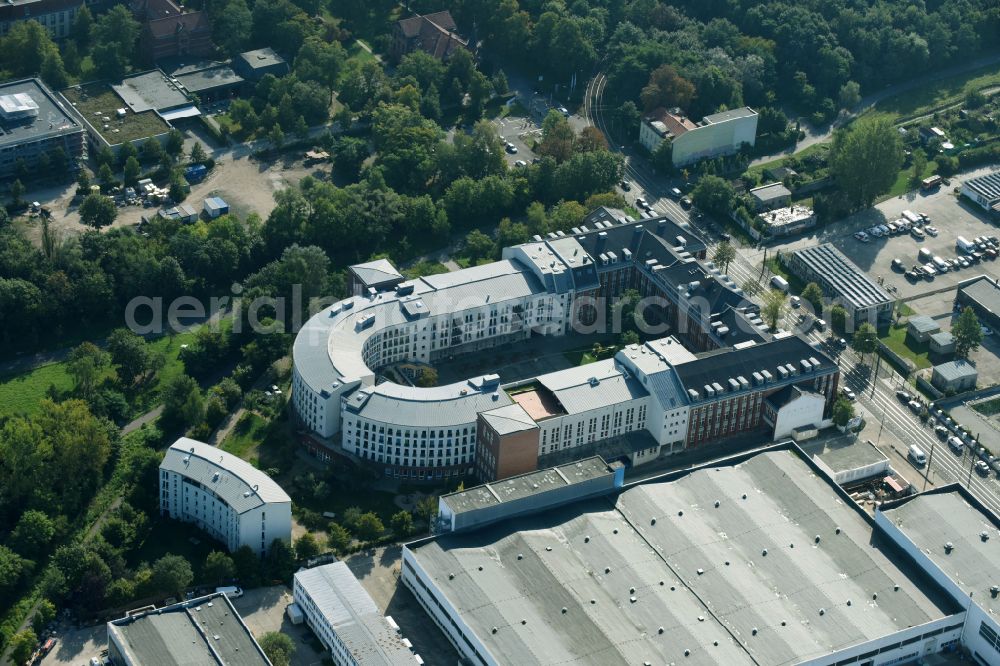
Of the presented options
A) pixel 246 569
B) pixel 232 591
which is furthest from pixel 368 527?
pixel 232 591

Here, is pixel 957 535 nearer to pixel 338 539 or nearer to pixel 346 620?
pixel 346 620

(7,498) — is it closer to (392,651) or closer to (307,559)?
(307,559)

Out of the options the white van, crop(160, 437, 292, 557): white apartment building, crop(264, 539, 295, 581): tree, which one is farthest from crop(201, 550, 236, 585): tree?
crop(264, 539, 295, 581): tree

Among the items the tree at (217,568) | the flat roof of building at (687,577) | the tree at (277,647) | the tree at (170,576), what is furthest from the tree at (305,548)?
the tree at (277,647)

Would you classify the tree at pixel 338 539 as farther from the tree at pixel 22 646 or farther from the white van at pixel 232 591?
the tree at pixel 22 646

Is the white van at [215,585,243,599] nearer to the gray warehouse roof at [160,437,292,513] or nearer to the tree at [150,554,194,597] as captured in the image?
the tree at [150,554,194,597]

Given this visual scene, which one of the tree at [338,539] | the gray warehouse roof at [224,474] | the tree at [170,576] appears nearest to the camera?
the tree at [170,576]
